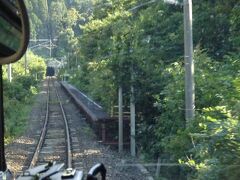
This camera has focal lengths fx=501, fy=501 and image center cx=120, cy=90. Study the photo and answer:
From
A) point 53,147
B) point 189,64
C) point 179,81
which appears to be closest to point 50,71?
point 53,147

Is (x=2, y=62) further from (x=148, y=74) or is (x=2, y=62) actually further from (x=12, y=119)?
(x=12, y=119)

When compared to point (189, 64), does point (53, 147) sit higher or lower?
lower

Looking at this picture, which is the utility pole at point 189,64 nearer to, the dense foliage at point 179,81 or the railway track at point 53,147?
the dense foliage at point 179,81

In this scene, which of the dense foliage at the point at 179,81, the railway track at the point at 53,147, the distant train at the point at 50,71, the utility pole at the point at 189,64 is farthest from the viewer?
the distant train at the point at 50,71

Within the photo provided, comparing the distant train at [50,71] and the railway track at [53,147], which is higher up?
the distant train at [50,71]

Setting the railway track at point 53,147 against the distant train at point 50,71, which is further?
the distant train at point 50,71

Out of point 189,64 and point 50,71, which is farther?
point 50,71

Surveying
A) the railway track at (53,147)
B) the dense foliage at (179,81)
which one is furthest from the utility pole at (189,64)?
the railway track at (53,147)

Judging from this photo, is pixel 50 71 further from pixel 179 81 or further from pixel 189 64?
pixel 189 64

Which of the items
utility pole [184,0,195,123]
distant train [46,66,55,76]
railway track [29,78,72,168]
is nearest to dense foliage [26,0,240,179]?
utility pole [184,0,195,123]

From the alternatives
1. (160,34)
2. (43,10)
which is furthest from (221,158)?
(43,10)

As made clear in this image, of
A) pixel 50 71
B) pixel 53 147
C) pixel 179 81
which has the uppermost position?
pixel 50 71

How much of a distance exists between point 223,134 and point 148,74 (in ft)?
35.7

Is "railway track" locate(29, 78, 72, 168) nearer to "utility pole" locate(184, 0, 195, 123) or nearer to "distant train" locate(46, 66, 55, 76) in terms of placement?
"utility pole" locate(184, 0, 195, 123)
